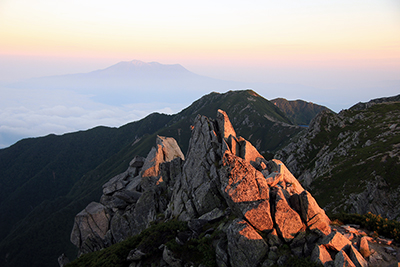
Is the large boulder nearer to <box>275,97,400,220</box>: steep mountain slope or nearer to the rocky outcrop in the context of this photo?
the rocky outcrop

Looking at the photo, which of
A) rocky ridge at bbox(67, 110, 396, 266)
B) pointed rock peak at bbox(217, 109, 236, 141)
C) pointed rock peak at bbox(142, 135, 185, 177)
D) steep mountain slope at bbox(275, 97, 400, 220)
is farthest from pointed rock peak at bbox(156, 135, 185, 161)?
steep mountain slope at bbox(275, 97, 400, 220)

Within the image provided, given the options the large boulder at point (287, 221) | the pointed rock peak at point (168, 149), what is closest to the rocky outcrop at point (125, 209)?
the pointed rock peak at point (168, 149)

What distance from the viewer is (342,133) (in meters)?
94.6

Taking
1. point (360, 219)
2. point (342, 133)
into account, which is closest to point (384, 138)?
point (342, 133)

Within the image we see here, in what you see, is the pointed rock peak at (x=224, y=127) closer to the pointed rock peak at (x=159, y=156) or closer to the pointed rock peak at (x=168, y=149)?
the pointed rock peak at (x=159, y=156)

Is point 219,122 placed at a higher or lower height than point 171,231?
higher

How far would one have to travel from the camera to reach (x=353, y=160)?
7281 cm

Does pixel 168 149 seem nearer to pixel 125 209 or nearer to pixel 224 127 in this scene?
pixel 125 209

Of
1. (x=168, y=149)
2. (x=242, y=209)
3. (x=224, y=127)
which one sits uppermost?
(x=224, y=127)

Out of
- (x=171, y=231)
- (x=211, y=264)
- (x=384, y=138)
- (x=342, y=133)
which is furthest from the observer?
(x=342, y=133)

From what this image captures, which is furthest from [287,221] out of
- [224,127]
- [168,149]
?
[168,149]

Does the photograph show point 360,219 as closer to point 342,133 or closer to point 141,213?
point 141,213

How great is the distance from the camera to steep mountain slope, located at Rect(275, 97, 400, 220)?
5484 cm

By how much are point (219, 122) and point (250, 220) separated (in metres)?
21.6
